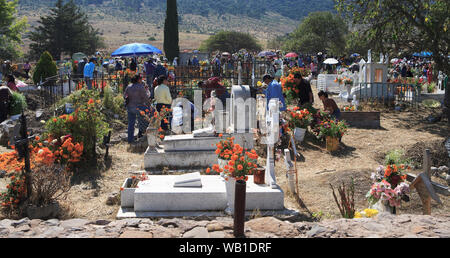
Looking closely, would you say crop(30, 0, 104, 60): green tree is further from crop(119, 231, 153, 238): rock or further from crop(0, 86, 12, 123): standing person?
crop(119, 231, 153, 238): rock

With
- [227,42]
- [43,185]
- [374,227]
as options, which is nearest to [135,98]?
[43,185]

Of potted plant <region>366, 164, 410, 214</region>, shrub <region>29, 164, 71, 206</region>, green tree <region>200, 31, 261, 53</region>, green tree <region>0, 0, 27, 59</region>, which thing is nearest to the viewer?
potted plant <region>366, 164, 410, 214</region>

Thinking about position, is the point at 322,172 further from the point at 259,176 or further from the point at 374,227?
the point at 374,227

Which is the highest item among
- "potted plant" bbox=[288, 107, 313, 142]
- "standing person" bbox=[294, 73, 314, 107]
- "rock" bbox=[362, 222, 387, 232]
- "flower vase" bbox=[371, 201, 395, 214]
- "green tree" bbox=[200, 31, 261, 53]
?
"green tree" bbox=[200, 31, 261, 53]

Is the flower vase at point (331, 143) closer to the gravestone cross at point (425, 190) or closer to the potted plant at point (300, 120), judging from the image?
the potted plant at point (300, 120)

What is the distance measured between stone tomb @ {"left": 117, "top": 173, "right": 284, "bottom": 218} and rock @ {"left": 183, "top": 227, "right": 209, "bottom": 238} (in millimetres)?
1926

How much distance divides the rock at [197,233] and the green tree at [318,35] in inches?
1832

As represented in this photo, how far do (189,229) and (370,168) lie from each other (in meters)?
5.35

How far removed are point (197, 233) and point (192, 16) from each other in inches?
5145

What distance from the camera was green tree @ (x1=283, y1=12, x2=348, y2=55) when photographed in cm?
4956

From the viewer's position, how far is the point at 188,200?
6230 millimetres

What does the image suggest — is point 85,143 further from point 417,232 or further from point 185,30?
point 185,30

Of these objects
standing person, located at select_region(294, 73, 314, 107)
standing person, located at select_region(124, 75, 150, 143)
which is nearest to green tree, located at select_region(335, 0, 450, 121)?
standing person, located at select_region(294, 73, 314, 107)
